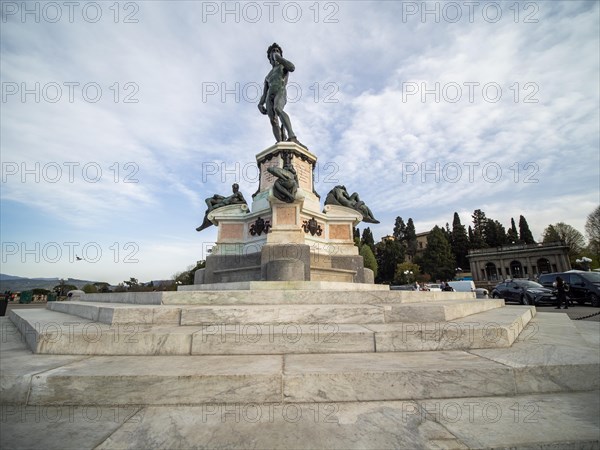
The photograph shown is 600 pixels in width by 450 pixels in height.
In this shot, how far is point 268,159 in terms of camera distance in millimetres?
10094

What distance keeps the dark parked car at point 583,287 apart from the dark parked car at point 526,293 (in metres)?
1.32

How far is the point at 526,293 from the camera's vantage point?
48.9ft

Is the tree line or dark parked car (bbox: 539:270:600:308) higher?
the tree line

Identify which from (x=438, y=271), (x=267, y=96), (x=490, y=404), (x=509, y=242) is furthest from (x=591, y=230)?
(x=490, y=404)

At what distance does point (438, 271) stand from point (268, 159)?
2396 inches

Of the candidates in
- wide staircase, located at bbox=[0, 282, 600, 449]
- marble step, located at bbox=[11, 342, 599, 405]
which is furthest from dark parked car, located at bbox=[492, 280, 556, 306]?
marble step, located at bbox=[11, 342, 599, 405]

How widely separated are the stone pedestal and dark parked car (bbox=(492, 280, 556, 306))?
11644 millimetres

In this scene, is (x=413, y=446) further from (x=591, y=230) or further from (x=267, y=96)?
(x=591, y=230)

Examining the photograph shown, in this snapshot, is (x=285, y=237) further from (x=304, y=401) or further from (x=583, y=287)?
(x=583, y=287)

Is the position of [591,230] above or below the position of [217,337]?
above

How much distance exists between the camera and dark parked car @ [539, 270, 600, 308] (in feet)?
45.0

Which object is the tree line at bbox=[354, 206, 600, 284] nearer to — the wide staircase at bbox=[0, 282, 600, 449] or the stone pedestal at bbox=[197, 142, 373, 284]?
the stone pedestal at bbox=[197, 142, 373, 284]

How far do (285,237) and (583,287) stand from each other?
16573 mm

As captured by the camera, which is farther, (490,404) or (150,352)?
(150,352)
